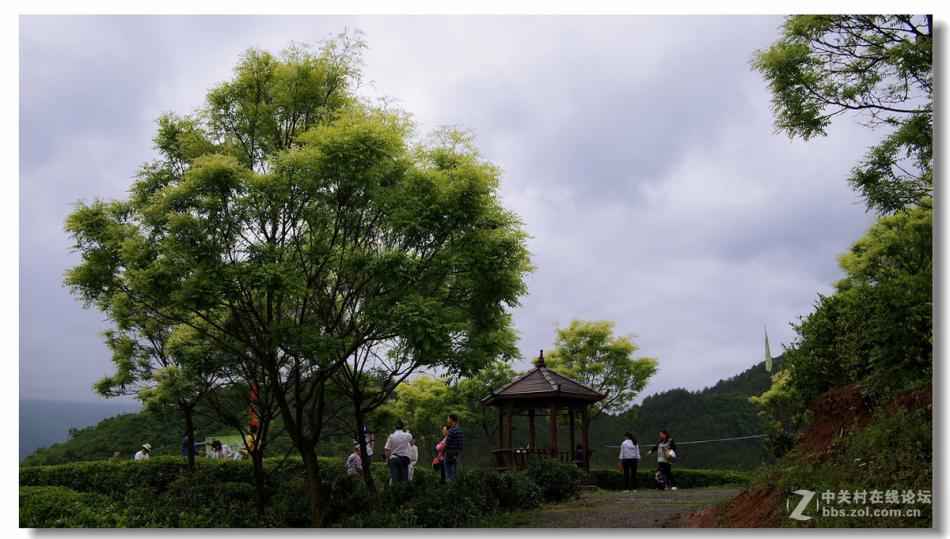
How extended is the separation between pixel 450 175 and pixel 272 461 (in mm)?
10077

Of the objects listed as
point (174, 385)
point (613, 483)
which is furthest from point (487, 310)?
point (613, 483)

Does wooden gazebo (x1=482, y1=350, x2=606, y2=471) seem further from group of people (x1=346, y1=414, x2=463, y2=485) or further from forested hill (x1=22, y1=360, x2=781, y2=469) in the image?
forested hill (x1=22, y1=360, x2=781, y2=469)

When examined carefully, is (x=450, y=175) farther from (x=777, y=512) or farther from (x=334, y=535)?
(x=777, y=512)

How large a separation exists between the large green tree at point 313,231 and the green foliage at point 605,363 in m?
12.8

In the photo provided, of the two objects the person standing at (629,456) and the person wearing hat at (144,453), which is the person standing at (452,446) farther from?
the person wearing hat at (144,453)

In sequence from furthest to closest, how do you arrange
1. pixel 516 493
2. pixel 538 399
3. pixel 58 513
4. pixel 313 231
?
pixel 538 399
pixel 516 493
pixel 313 231
pixel 58 513

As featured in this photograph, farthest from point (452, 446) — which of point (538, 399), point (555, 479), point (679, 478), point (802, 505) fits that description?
point (679, 478)

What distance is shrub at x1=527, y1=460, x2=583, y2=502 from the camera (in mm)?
10727

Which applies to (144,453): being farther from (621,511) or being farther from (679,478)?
(679,478)

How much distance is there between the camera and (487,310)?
9367mm

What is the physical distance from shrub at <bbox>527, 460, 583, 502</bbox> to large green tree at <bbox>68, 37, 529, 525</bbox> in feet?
8.14

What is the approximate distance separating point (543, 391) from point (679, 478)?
671 centimetres

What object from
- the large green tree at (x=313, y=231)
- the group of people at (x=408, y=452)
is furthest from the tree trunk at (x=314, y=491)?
the group of people at (x=408, y=452)

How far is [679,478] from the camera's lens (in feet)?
58.8
